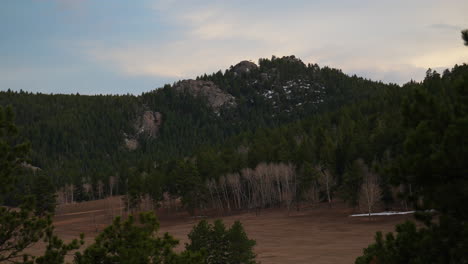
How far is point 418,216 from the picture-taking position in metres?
13.9

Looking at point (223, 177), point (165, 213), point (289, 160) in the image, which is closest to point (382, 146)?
point (289, 160)

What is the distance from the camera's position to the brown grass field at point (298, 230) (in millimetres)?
50688

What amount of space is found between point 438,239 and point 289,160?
284 feet

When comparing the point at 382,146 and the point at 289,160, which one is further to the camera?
the point at 289,160

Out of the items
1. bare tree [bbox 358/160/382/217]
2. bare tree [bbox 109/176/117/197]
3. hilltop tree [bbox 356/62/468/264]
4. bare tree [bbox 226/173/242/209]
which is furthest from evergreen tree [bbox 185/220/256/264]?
bare tree [bbox 109/176/117/197]

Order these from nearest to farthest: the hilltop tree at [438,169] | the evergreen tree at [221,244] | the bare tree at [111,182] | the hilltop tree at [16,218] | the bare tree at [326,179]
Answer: the hilltop tree at [438,169]
the hilltop tree at [16,218]
the evergreen tree at [221,244]
the bare tree at [326,179]
the bare tree at [111,182]

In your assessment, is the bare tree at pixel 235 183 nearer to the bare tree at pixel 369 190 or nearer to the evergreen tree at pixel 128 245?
the bare tree at pixel 369 190

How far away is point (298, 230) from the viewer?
71.9 m

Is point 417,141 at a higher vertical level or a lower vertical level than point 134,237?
higher

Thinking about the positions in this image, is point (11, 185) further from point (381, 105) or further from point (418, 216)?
point (381, 105)

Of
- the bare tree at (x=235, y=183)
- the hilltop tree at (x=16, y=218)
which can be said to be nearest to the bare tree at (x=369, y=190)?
the bare tree at (x=235, y=183)

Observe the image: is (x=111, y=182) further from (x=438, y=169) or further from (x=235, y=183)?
(x=438, y=169)

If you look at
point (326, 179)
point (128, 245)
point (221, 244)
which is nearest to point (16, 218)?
point (128, 245)

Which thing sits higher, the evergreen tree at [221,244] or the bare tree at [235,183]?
the bare tree at [235,183]
